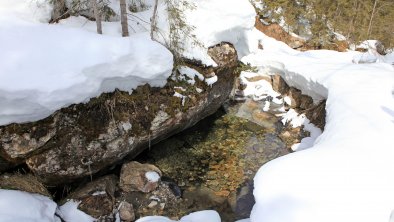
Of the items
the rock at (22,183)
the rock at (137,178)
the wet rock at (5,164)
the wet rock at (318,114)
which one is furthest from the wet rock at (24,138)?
the wet rock at (318,114)

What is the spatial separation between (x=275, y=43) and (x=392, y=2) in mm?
10176

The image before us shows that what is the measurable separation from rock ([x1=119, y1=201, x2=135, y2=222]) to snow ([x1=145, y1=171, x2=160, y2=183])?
84 centimetres

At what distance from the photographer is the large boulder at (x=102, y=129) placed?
6219 mm

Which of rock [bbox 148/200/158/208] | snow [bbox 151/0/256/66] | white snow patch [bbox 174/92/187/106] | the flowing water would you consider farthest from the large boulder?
rock [bbox 148/200/158/208]

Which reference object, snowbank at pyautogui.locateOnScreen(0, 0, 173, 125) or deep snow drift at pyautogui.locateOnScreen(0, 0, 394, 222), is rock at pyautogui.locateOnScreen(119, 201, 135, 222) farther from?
snowbank at pyautogui.locateOnScreen(0, 0, 173, 125)

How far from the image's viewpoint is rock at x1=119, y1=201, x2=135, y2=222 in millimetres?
6910

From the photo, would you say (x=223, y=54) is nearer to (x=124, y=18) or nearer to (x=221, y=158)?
(x=221, y=158)

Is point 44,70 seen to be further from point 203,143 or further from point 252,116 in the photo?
point 252,116

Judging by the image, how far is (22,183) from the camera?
6297 millimetres

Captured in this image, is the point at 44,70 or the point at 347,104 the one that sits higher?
the point at 44,70

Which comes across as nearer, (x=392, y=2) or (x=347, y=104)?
(x=347, y=104)

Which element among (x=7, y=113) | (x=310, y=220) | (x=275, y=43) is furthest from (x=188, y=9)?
(x=275, y=43)

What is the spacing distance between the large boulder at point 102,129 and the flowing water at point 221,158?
2.40ft

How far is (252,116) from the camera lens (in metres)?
11.7
